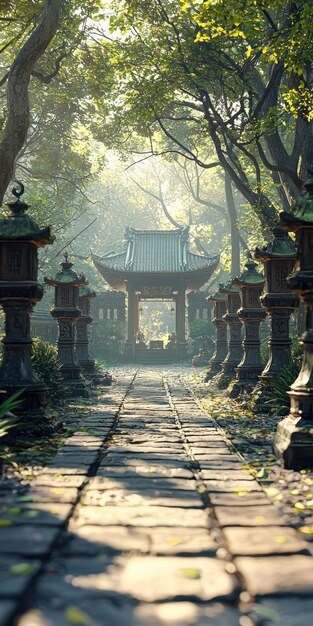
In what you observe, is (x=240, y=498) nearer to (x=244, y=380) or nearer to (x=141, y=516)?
(x=141, y=516)

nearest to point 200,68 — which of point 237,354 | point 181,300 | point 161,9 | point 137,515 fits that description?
point 161,9

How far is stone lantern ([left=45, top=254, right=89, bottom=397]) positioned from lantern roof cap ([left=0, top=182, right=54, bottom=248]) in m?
3.89

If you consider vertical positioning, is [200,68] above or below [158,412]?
above

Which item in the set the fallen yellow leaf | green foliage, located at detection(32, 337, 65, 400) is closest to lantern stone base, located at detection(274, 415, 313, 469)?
the fallen yellow leaf

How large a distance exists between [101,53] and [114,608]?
14.6 m

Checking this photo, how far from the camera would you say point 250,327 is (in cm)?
954

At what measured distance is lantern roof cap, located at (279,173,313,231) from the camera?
4.85 m

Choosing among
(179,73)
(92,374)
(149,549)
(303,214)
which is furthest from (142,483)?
(179,73)

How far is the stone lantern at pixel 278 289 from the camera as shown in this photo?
7633 millimetres

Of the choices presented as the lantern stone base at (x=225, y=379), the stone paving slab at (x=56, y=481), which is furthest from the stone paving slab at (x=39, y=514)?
the lantern stone base at (x=225, y=379)

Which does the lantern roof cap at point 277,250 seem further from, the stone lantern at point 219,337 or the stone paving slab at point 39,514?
the stone lantern at point 219,337

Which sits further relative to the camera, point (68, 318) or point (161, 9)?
point (161, 9)

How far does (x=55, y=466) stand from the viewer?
166 inches

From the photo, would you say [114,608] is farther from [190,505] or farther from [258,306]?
[258,306]
